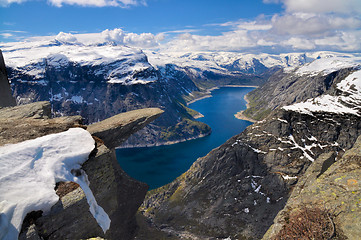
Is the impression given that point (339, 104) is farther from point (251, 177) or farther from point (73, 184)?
point (73, 184)

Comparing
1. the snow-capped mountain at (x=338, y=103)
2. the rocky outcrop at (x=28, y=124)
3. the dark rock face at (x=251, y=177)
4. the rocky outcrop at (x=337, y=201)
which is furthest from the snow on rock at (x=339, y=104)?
the rocky outcrop at (x=28, y=124)

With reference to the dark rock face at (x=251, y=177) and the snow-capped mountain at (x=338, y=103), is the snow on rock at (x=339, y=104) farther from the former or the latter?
the dark rock face at (x=251, y=177)

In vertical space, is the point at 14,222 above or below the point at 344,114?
above

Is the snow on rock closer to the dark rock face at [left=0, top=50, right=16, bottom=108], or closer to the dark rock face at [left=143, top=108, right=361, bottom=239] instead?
the dark rock face at [left=143, top=108, right=361, bottom=239]

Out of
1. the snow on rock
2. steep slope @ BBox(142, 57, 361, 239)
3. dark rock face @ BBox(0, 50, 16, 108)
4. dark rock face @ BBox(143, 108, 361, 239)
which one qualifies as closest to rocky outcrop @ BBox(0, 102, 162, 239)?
dark rock face @ BBox(0, 50, 16, 108)

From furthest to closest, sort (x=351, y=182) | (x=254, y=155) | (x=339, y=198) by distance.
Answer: (x=254, y=155)
(x=351, y=182)
(x=339, y=198)

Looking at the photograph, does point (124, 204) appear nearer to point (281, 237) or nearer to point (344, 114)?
point (281, 237)

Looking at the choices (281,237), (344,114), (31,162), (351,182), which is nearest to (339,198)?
(351,182)
